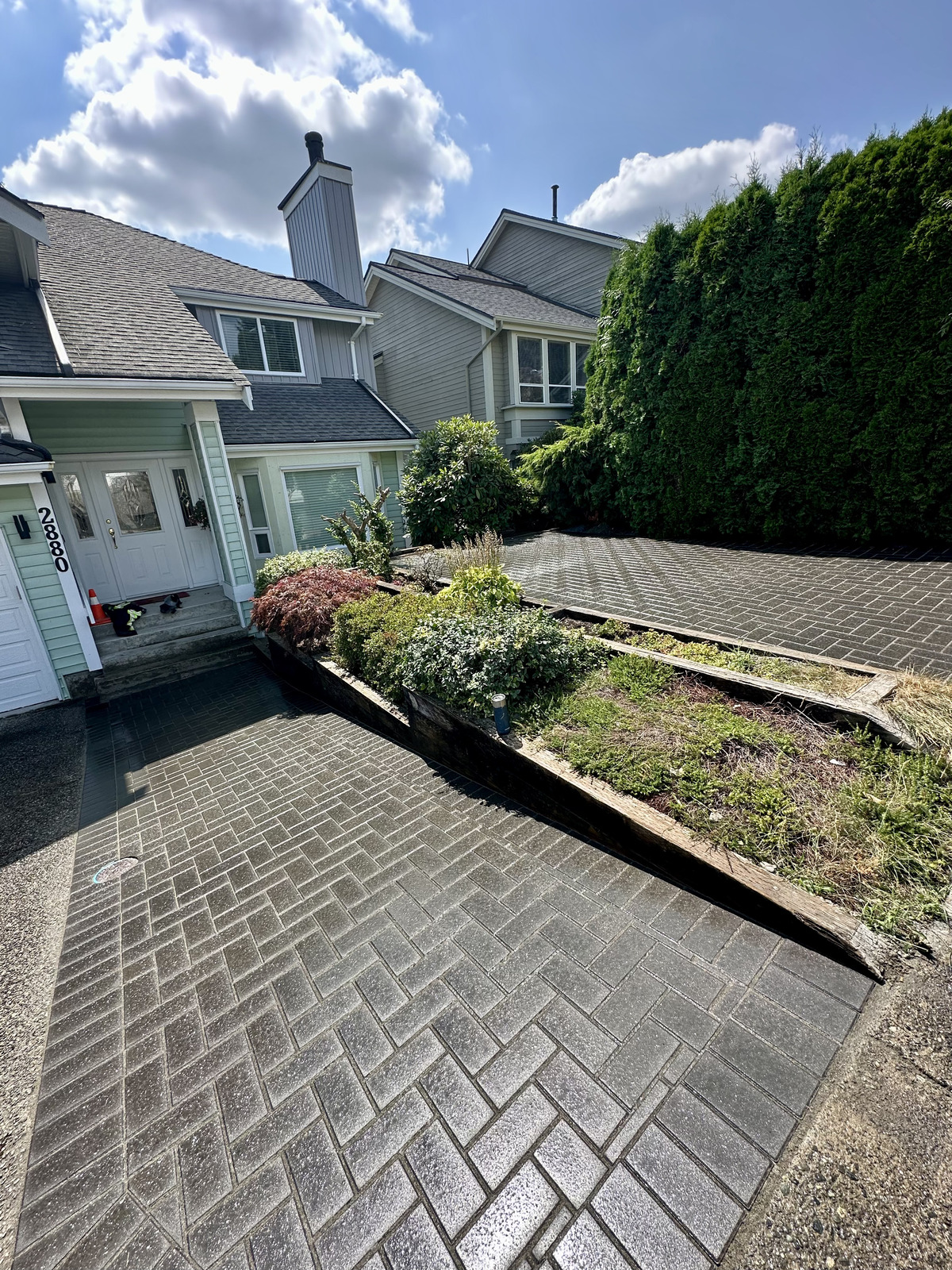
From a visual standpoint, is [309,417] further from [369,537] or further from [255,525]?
[369,537]

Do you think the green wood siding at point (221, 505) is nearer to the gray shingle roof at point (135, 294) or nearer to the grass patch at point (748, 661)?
the gray shingle roof at point (135, 294)

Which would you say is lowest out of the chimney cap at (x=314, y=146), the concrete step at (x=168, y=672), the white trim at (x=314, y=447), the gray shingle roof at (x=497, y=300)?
the concrete step at (x=168, y=672)

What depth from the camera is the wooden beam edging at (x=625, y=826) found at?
2168 mm

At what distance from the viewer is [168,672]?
7531 millimetres

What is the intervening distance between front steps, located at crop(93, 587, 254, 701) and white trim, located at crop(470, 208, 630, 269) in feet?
48.5

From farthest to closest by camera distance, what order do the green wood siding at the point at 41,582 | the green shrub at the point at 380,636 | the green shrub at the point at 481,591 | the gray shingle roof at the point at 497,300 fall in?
the gray shingle roof at the point at 497,300 → the green wood siding at the point at 41,582 → the green shrub at the point at 481,591 → the green shrub at the point at 380,636

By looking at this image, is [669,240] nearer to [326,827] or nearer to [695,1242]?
[326,827]

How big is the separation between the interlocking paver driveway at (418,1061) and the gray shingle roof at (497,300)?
13.5 metres

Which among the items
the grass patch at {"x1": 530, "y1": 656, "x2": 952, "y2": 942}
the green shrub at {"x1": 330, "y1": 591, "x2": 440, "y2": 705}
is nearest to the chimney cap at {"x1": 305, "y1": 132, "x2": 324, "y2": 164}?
the green shrub at {"x1": 330, "y1": 591, "x2": 440, "y2": 705}

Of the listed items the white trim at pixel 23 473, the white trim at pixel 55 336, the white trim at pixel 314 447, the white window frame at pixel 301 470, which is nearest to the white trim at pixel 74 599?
the white trim at pixel 23 473

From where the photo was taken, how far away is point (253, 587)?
27.9 feet

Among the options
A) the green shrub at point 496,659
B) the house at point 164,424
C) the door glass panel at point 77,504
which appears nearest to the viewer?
the green shrub at point 496,659

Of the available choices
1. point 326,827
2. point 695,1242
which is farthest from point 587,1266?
point 326,827

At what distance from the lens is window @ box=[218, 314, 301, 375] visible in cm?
1088
